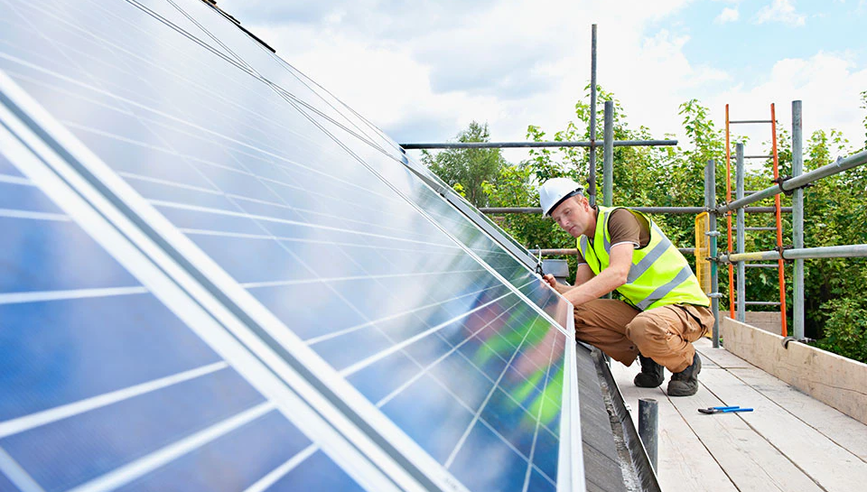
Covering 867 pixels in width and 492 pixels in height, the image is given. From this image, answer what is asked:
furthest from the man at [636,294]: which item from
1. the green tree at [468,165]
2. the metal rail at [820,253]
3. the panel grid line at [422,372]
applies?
the green tree at [468,165]

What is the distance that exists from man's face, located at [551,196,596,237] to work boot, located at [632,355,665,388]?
3.13 feet

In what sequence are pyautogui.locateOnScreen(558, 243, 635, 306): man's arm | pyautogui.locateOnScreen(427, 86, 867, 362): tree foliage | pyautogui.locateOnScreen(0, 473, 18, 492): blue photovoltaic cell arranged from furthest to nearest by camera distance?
pyautogui.locateOnScreen(427, 86, 867, 362): tree foliage
pyautogui.locateOnScreen(558, 243, 635, 306): man's arm
pyautogui.locateOnScreen(0, 473, 18, 492): blue photovoltaic cell

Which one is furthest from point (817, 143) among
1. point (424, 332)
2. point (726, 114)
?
point (424, 332)

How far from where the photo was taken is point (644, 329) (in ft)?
12.6

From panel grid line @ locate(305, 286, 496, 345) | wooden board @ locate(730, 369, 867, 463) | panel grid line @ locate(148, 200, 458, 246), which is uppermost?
panel grid line @ locate(148, 200, 458, 246)

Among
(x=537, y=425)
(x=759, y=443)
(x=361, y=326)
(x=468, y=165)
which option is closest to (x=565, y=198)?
(x=759, y=443)

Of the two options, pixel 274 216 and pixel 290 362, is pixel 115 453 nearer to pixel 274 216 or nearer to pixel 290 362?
pixel 290 362

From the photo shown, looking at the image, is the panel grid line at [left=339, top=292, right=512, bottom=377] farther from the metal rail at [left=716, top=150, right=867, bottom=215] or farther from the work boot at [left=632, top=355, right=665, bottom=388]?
the work boot at [left=632, top=355, right=665, bottom=388]

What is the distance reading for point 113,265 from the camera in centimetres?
55

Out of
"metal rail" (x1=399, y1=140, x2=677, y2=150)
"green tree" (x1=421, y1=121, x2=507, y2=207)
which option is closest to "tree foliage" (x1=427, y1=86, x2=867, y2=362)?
"metal rail" (x1=399, y1=140, x2=677, y2=150)

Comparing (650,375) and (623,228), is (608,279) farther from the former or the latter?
(650,375)

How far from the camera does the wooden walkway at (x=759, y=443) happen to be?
251 centimetres

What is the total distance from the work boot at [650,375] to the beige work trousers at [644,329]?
4.7 inches

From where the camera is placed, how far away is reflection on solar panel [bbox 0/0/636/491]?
16.3 inches
